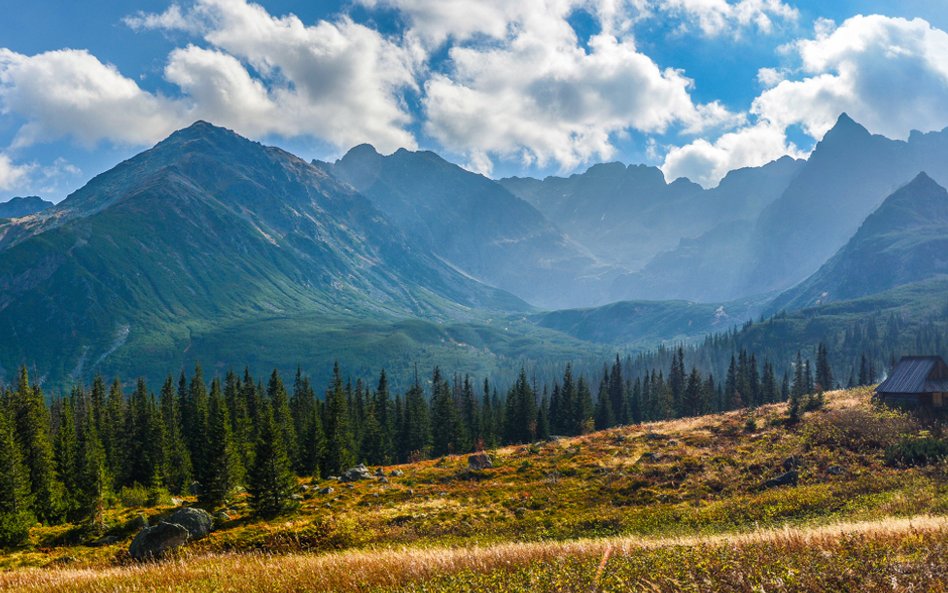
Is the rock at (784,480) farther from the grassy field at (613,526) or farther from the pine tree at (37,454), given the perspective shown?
the pine tree at (37,454)

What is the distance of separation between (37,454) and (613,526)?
65.3m

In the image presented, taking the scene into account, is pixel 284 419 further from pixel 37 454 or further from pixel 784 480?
pixel 784 480

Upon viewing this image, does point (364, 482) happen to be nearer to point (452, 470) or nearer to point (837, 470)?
point (452, 470)

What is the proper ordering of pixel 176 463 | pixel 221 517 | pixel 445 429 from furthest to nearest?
pixel 445 429 → pixel 176 463 → pixel 221 517

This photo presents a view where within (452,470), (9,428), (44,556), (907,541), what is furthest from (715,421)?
(9,428)

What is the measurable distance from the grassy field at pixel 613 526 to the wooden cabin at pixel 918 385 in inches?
136

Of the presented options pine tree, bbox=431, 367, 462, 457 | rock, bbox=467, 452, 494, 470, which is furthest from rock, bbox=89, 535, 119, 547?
pine tree, bbox=431, 367, 462, 457

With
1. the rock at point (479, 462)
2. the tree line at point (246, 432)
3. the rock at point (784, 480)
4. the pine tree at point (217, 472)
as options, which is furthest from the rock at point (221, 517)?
the rock at point (784, 480)

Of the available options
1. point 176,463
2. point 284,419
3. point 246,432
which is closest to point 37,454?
point 176,463

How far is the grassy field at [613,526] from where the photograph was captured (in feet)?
38.7

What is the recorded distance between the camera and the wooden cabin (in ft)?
208

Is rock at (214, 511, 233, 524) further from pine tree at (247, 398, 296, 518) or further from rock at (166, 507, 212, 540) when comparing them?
rock at (166, 507, 212, 540)

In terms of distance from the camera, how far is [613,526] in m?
32.0

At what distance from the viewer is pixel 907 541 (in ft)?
42.0
